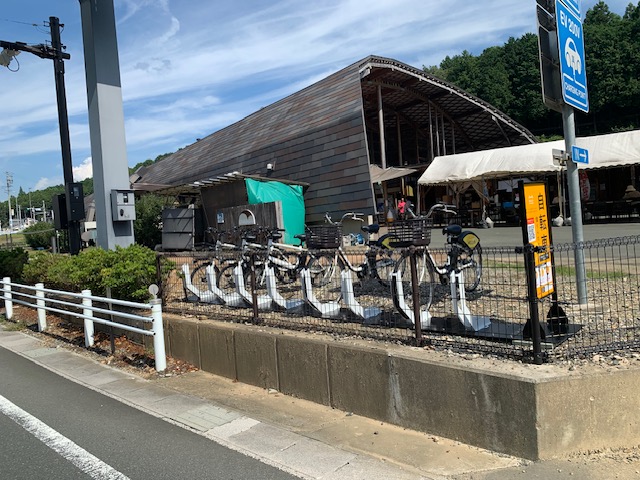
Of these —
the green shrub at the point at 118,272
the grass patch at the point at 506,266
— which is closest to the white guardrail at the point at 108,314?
the green shrub at the point at 118,272

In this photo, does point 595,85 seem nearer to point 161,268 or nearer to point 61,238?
point 61,238

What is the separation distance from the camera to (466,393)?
404 cm

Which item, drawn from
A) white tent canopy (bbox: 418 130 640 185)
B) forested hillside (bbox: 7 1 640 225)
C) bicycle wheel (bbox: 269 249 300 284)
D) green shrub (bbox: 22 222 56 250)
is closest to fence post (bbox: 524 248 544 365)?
bicycle wheel (bbox: 269 249 300 284)

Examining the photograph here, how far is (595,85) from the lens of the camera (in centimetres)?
5356

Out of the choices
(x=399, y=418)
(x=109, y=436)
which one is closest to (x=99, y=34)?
(x=109, y=436)

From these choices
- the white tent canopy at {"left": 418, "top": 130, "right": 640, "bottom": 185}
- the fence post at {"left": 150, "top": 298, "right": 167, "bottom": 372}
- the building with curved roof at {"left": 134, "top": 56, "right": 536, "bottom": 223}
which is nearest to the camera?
the fence post at {"left": 150, "top": 298, "right": 167, "bottom": 372}

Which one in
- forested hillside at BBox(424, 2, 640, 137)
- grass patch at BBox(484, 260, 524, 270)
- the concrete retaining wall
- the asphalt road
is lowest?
the asphalt road

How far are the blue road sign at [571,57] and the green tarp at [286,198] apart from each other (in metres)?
11.5

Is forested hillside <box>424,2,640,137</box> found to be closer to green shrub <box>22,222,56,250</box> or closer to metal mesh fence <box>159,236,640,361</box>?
green shrub <box>22,222,56,250</box>

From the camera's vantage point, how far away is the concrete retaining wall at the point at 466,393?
368cm

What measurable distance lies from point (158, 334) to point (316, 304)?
83.1 inches

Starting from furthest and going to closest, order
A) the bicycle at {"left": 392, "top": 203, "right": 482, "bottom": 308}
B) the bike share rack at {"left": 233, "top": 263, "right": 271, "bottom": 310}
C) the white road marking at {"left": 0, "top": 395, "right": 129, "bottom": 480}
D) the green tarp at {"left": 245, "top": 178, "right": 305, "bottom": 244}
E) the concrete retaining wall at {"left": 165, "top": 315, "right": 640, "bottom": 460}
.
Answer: the green tarp at {"left": 245, "top": 178, "right": 305, "bottom": 244} → the bike share rack at {"left": 233, "top": 263, "right": 271, "bottom": 310} → the bicycle at {"left": 392, "top": 203, "right": 482, "bottom": 308} → the white road marking at {"left": 0, "top": 395, "right": 129, "bottom": 480} → the concrete retaining wall at {"left": 165, "top": 315, "right": 640, "bottom": 460}

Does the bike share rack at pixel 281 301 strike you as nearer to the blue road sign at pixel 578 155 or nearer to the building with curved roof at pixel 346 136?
the blue road sign at pixel 578 155

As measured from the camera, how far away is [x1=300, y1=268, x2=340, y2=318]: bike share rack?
19.8 ft
